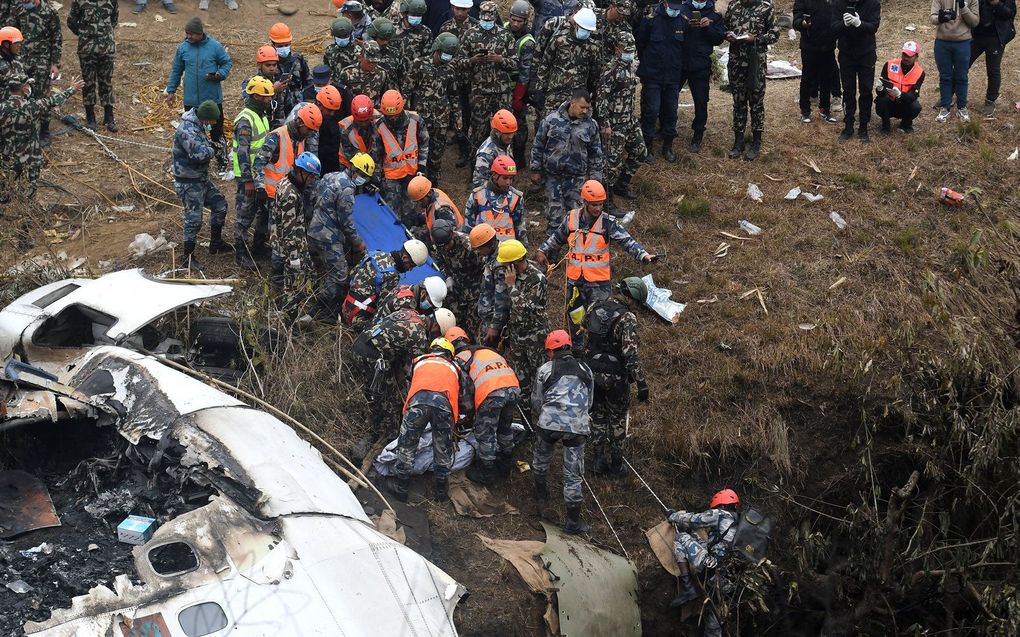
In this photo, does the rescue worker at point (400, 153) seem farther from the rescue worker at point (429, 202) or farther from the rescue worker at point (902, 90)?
the rescue worker at point (902, 90)

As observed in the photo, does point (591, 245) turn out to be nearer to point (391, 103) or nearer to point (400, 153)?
point (400, 153)

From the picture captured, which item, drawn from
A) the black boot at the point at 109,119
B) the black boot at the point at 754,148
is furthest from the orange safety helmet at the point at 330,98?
the black boot at the point at 754,148

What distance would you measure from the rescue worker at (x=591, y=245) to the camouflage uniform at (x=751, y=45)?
12.2ft

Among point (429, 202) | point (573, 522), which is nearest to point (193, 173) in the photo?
point (429, 202)

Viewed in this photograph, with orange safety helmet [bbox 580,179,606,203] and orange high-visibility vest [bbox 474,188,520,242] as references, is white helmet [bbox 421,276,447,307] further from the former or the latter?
orange safety helmet [bbox 580,179,606,203]

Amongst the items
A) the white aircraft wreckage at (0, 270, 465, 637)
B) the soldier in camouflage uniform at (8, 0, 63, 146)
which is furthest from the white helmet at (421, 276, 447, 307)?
the soldier in camouflage uniform at (8, 0, 63, 146)

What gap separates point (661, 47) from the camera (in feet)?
38.9

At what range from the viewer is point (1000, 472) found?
312 inches

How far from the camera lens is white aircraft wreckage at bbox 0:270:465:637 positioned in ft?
16.4

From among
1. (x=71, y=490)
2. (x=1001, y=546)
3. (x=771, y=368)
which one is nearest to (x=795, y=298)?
Answer: (x=771, y=368)

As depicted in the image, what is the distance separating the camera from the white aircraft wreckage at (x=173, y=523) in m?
4.99

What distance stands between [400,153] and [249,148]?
1460mm

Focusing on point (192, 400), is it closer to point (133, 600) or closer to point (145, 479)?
point (145, 479)

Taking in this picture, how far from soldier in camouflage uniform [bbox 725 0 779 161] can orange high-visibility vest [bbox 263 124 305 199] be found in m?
5.23
